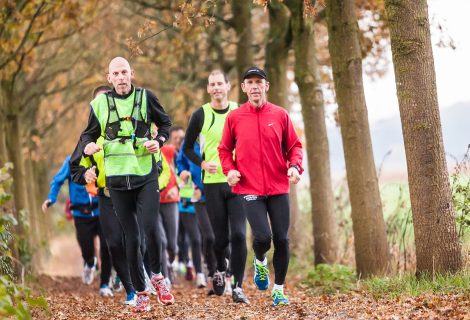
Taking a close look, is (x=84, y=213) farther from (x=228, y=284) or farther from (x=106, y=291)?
(x=228, y=284)

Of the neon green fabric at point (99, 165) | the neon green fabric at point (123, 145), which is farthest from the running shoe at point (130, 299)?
the neon green fabric at point (123, 145)

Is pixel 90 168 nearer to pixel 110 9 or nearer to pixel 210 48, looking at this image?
pixel 210 48

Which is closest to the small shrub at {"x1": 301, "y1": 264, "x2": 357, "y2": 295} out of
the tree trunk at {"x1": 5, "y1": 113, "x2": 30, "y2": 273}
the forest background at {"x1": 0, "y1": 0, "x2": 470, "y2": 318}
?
the forest background at {"x1": 0, "y1": 0, "x2": 470, "y2": 318}

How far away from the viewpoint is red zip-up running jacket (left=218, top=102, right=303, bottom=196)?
8.88 metres

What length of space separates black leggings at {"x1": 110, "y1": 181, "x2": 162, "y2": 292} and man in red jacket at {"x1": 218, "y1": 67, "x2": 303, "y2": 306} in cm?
87

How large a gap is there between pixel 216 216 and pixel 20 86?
14.8m

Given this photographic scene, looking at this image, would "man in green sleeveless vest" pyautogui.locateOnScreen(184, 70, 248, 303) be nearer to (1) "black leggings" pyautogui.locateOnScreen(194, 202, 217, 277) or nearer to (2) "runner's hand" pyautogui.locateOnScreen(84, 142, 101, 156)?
(1) "black leggings" pyautogui.locateOnScreen(194, 202, 217, 277)

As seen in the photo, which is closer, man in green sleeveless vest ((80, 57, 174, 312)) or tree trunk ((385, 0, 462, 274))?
tree trunk ((385, 0, 462, 274))

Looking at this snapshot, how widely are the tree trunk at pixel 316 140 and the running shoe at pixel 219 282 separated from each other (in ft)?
10.0

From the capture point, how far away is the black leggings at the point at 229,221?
390 inches

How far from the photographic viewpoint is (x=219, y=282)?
37.0ft

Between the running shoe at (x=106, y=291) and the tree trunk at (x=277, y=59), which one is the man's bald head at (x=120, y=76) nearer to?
the running shoe at (x=106, y=291)

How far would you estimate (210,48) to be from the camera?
21.6 m

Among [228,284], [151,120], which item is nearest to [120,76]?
[151,120]
